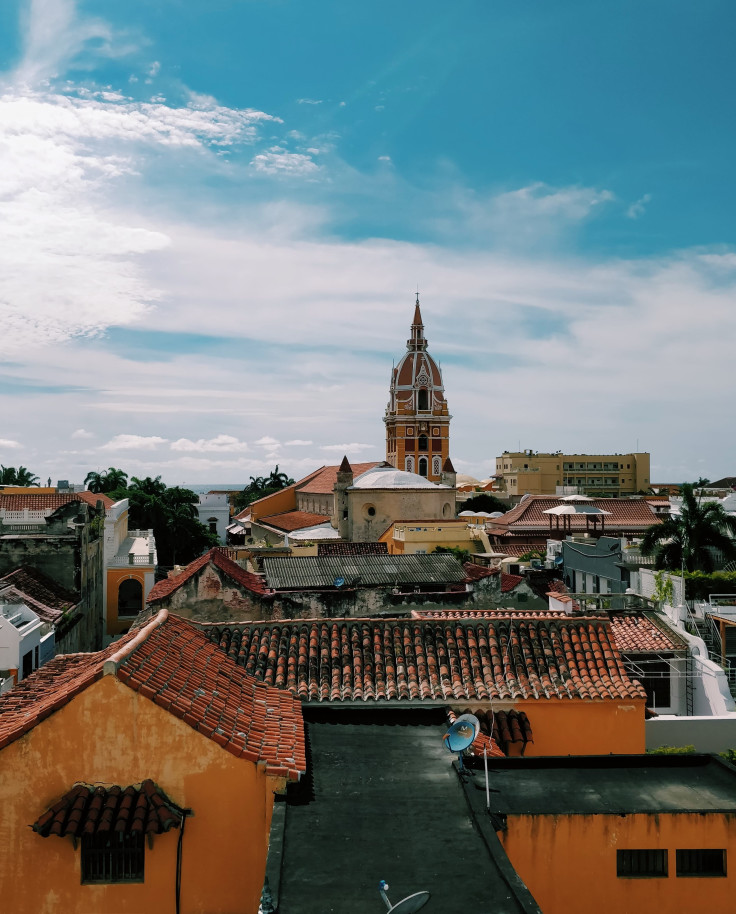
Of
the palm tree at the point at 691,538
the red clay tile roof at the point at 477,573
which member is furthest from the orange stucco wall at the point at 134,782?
the palm tree at the point at 691,538

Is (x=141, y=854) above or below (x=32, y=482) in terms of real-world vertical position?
below

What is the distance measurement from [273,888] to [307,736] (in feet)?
13.5

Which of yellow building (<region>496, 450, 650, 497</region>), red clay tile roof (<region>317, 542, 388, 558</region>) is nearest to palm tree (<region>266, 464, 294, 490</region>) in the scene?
yellow building (<region>496, 450, 650, 497</region>)

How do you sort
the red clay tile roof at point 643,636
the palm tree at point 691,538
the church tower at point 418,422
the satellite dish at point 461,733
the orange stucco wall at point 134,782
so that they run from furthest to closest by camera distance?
the church tower at point 418,422, the palm tree at point 691,538, the red clay tile roof at point 643,636, the satellite dish at point 461,733, the orange stucco wall at point 134,782

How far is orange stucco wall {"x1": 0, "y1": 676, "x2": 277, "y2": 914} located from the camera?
8336mm

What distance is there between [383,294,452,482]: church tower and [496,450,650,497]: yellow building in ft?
146

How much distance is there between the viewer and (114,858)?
8.46 meters

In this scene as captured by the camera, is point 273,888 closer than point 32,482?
Yes

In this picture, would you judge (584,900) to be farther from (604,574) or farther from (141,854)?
(604,574)

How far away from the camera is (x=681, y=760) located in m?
10.4

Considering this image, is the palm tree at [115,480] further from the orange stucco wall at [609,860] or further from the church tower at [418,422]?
the orange stucco wall at [609,860]

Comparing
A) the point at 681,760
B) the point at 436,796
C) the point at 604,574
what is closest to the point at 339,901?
the point at 436,796

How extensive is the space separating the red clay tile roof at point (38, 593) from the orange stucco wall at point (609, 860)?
16.4 meters

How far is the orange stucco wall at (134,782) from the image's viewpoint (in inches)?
328
